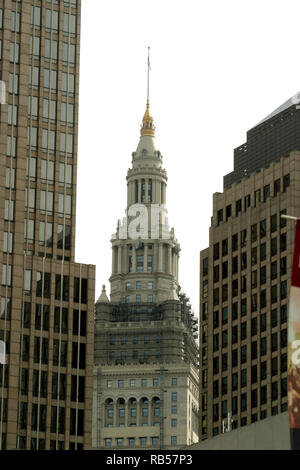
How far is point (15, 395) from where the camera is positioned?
165500 mm

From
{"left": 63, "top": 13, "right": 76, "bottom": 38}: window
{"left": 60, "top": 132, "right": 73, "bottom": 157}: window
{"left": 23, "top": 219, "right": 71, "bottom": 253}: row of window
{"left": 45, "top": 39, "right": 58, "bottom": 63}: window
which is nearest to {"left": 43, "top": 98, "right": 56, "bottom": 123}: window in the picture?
{"left": 60, "top": 132, "right": 73, "bottom": 157}: window

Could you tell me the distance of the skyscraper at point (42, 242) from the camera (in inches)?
6614

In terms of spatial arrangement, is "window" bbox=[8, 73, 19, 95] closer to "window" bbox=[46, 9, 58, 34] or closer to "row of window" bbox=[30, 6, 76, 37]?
"row of window" bbox=[30, 6, 76, 37]

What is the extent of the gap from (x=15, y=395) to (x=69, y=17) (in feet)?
180

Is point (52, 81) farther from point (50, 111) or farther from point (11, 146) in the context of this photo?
point (11, 146)

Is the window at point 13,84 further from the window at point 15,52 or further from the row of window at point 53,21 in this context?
the row of window at point 53,21

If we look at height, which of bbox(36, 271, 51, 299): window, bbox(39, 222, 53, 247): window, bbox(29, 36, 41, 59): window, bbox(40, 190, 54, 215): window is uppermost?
bbox(29, 36, 41, 59): window

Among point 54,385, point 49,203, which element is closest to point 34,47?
point 49,203

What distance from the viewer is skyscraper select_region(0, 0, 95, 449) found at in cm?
16800

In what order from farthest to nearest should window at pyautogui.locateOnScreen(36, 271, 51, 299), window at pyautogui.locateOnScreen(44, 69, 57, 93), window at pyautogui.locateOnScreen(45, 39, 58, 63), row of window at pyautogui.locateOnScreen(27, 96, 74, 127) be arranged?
window at pyautogui.locateOnScreen(45, 39, 58, 63) → window at pyautogui.locateOnScreen(44, 69, 57, 93) → row of window at pyautogui.locateOnScreen(27, 96, 74, 127) → window at pyautogui.locateOnScreen(36, 271, 51, 299)

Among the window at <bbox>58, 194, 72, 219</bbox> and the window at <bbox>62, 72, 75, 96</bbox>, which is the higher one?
the window at <bbox>62, 72, 75, 96</bbox>

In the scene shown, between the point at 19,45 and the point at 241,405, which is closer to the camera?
the point at 19,45
